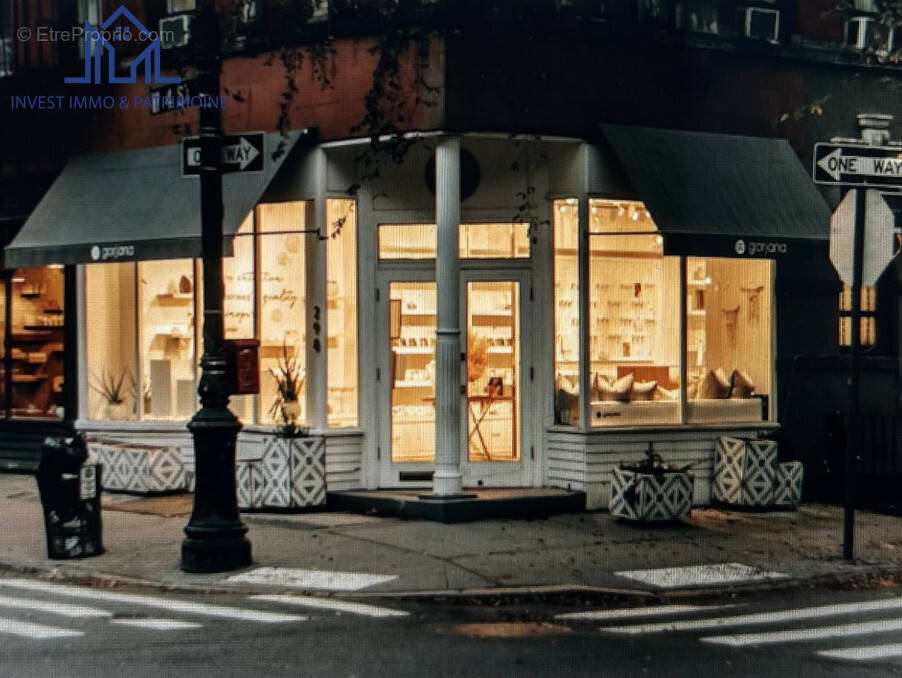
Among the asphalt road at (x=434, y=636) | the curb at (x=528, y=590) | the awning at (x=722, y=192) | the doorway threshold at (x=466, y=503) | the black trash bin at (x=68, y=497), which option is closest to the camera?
the asphalt road at (x=434, y=636)

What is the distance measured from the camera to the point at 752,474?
14.4 m

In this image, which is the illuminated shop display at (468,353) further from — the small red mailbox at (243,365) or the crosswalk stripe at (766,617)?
the crosswalk stripe at (766,617)

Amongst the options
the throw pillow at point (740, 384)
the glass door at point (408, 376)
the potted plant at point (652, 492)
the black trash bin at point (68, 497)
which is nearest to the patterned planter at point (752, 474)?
the throw pillow at point (740, 384)

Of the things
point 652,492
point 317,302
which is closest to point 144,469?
point 317,302

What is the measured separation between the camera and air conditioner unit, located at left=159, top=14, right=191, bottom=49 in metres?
15.8

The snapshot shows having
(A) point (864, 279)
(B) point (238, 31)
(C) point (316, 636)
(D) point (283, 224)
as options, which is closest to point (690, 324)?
(A) point (864, 279)

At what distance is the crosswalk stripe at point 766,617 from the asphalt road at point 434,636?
0.01 m

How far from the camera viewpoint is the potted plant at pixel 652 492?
1314 cm

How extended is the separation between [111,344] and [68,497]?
5.17m

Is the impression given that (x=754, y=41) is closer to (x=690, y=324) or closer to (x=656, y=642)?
(x=690, y=324)

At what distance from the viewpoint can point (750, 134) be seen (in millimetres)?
15422

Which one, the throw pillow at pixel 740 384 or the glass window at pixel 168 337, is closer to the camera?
the throw pillow at pixel 740 384

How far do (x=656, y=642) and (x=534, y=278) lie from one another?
6818 mm

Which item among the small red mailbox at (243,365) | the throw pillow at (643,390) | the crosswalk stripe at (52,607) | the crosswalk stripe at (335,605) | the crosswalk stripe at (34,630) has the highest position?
the small red mailbox at (243,365)
